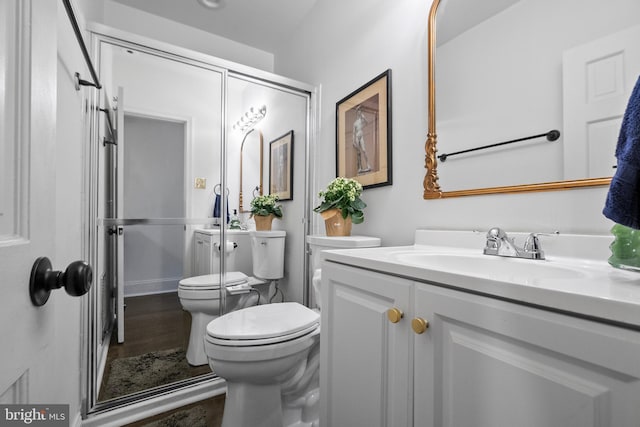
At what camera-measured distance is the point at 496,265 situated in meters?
0.88

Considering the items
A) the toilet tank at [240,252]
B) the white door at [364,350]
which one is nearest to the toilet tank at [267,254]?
the toilet tank at [240,252]

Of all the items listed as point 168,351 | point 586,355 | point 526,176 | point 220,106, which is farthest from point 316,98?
point 586,355

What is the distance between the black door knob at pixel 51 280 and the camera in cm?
40

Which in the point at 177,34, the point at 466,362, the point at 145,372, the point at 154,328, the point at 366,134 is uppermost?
the point at 177,34

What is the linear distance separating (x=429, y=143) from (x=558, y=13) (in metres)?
0.56

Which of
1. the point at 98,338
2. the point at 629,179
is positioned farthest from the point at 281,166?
the point at 629,179

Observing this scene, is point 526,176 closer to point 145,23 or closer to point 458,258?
point 458,258

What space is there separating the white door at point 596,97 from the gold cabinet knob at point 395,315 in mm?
687

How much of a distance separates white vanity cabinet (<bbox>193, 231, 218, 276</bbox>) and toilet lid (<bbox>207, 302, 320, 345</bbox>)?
49cm

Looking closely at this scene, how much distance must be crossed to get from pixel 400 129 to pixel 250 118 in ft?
3.38

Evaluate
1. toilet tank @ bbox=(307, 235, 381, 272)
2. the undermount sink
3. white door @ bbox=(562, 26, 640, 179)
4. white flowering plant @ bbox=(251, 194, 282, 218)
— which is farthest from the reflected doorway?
white door @ bbox=(562, 26, 640, 179)

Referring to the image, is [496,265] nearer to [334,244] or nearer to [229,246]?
[334,244]

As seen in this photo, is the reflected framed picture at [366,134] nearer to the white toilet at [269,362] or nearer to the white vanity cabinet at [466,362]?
the white toilet at [269,362]

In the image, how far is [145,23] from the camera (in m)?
2.27
